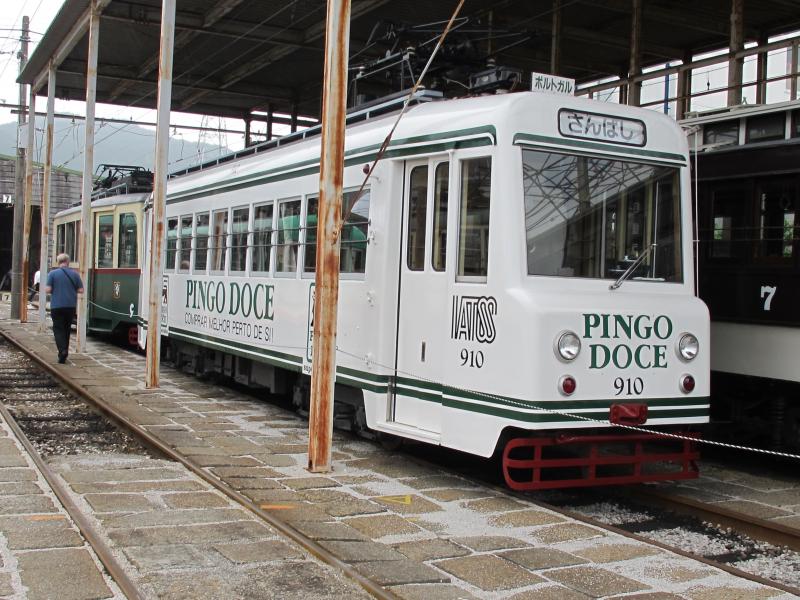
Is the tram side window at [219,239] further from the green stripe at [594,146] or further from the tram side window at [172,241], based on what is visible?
the green stripe at [594,146]

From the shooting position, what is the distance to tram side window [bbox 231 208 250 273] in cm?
1145

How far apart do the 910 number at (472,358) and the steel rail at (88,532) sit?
2.77m

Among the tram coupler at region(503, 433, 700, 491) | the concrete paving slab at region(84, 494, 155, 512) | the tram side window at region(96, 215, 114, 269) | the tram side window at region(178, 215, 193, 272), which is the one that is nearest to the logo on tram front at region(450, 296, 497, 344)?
the tram coupler at region(503, 433, 700, 491)

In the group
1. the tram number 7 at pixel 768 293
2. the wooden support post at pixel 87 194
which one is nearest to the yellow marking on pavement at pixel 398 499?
the tram number 7 at pixel 768 293

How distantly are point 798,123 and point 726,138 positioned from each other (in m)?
0.87

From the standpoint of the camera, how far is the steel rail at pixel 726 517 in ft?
20.3

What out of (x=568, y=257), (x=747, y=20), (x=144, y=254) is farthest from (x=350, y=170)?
(x=747, y=20)

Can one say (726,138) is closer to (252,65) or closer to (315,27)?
(315,27)

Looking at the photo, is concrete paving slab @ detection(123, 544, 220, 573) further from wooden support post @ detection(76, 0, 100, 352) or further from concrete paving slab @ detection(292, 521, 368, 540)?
wooden support post @ detection(76, 0, 100, 352)

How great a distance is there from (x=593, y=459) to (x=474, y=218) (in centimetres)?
192

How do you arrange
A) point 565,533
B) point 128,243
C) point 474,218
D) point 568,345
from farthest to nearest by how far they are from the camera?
point 128,243, point 474,218, point 568,345, point 565,533

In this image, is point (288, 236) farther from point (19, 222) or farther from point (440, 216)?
point (19, 222)

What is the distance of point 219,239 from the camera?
12.4 meters

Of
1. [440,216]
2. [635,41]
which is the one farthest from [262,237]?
[635,41]
